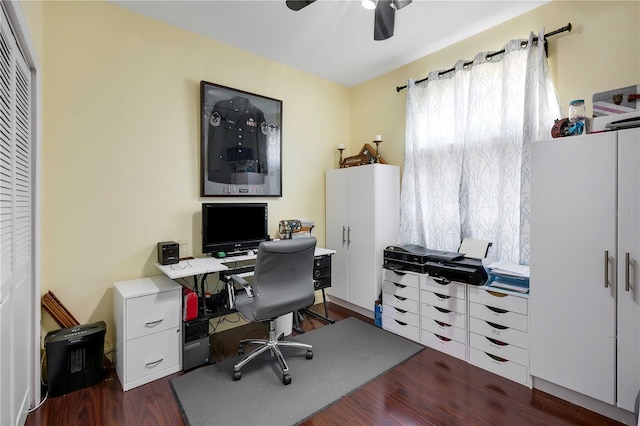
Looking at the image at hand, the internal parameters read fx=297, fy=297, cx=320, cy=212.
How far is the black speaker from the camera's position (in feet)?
8.04

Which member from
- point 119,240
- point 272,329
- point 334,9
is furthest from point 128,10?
point 272,329

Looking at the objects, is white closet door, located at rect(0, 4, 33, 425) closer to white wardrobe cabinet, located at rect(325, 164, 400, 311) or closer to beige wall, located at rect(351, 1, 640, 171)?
white wardrobe cabinet, located at rect(325, 164, 400, 311)

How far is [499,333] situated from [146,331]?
2602 mm

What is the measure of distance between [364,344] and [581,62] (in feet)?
9.37

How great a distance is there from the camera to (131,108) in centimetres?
248

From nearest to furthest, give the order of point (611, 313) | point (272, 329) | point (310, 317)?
point (611, 313), point (272, 329), point (310, 317)

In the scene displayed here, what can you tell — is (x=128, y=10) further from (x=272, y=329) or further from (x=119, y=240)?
(x=272, y=329)

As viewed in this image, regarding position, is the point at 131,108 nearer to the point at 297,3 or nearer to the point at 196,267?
the point at 196,267

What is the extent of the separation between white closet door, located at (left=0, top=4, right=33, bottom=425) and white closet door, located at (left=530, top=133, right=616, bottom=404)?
117 inches

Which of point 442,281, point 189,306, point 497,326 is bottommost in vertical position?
point 497,326

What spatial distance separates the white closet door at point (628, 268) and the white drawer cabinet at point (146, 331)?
9.44ft

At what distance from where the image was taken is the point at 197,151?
2.83 m

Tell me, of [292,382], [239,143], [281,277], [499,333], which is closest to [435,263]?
[499,333]

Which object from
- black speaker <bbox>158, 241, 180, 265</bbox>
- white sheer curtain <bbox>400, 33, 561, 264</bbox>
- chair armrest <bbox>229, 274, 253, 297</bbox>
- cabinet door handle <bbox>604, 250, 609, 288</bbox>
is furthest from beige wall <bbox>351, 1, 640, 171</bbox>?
black speaker <bbox>158, 241, 180, 265</bbox>
